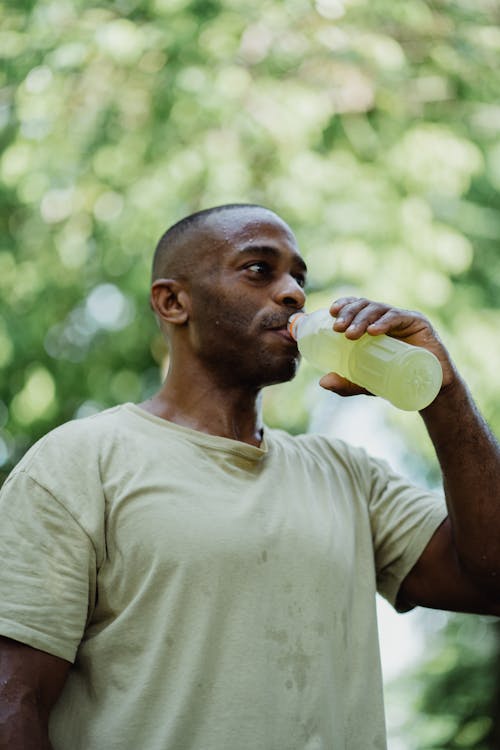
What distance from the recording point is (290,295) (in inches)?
89.8

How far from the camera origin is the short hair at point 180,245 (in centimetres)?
248

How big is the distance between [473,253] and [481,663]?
9.01 feet

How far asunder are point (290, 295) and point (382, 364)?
1.26 feet

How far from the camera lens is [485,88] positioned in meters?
4.79

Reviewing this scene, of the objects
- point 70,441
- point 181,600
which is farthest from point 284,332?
point 181,600

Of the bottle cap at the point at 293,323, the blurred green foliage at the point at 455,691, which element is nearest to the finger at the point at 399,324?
the bottle cap at the point at 293,323

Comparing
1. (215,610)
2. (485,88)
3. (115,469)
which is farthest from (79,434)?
(485,88)

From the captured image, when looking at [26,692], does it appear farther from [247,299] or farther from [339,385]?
[247,299]

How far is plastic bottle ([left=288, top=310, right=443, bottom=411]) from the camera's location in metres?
1.96

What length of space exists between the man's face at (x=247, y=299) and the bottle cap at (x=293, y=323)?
0.05 feet

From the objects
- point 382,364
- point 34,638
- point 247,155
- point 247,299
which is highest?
point 382,364

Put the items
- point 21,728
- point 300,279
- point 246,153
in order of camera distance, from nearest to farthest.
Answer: point 21,728
point 300,279
point 246,153

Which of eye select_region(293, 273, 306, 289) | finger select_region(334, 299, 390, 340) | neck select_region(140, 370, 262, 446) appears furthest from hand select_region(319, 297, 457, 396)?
eye select_region(293, 273, 306, 289)

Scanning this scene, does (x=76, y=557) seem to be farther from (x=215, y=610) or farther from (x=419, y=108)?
A: (x=419, y=108)
